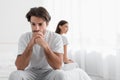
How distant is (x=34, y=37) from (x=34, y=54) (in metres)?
0.18

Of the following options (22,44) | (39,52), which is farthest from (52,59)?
(22,44)

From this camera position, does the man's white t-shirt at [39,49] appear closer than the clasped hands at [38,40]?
No

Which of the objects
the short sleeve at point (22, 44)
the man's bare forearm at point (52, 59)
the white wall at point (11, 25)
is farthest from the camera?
the white wall at point (11, 25)

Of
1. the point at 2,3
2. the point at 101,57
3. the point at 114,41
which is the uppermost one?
the point at 2,3

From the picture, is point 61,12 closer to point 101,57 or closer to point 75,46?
point 75,46

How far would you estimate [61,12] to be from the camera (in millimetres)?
4484

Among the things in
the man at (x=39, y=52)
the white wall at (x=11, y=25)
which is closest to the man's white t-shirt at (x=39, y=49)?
the man at (x=39, y=52)

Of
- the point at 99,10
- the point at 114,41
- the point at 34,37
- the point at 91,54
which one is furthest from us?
the point at 91,54

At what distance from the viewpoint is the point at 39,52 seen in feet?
7.68

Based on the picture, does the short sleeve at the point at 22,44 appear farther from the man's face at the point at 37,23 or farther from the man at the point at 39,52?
the man's face at the point at 37,23

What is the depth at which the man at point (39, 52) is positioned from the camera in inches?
87.2

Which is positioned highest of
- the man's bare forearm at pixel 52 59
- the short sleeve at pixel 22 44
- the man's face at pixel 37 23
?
the man's face at pixel 37 23

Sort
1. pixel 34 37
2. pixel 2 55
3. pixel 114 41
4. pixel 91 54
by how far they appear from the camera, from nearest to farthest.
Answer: pixel 34 37, pixel 114 41, pixel 91 54, pixel 2 55

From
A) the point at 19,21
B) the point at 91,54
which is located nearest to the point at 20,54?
the point at 91,54
